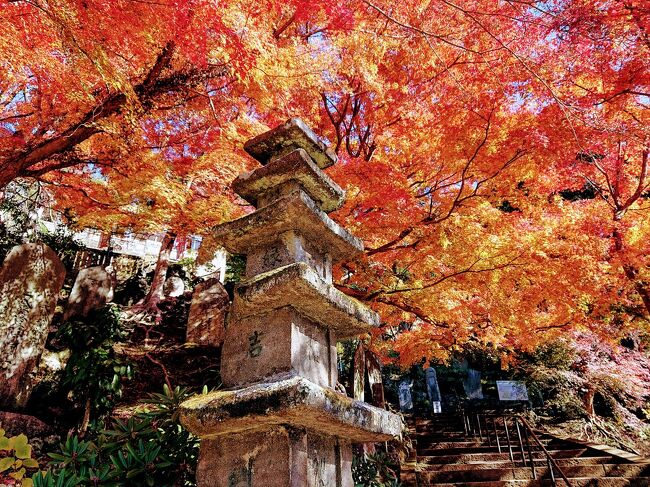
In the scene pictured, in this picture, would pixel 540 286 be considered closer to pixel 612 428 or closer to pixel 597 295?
pixel 597 295

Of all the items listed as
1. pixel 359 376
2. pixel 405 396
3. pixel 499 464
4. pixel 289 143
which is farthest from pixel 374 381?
pixel 405 396

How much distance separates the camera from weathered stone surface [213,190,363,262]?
10.6 ft

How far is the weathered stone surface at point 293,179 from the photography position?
3.53 m

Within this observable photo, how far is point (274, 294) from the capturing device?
115 inches

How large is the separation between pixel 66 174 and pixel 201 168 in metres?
4.35

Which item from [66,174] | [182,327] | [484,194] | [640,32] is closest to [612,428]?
[484,194]

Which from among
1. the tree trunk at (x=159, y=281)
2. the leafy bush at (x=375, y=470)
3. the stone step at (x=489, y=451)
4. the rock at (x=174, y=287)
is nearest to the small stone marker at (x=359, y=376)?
the leafy bush at (x=375, y=470)

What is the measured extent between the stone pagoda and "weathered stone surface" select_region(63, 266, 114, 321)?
30.9ft

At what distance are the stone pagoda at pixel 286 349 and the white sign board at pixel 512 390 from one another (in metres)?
17.2

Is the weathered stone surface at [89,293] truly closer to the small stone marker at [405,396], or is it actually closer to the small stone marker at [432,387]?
the small stone marker at [405,396]

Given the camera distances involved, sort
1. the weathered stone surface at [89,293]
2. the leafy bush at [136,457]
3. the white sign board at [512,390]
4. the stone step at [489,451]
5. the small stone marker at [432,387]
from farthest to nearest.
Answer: the small stone marker at [432,387] < the white sign board at [512,390] < the weathered stone surface at [89,293] < the stone step at [489,451] < the leafy bush at [136,457]

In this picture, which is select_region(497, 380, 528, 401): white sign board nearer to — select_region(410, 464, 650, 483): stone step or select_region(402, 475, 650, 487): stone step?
select_region(410, 464, 650, 483): stone step

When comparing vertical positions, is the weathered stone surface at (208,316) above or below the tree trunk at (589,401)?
above

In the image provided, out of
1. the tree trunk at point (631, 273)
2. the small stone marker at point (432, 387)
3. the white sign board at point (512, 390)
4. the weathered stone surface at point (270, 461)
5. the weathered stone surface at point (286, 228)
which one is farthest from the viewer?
the small stone marker at point (432, 387)
